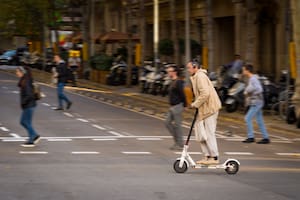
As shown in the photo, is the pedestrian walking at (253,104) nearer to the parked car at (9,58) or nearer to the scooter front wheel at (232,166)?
the scooter front wheel at (232,166)

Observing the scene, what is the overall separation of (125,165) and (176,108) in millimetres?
2824

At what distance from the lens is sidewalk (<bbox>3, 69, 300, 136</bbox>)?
22047 mm

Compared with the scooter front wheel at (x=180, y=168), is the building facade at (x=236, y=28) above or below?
above

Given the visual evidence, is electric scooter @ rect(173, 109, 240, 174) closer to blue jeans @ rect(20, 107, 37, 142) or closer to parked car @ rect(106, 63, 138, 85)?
blue jeans @ rect(20, 107, 37, 142)

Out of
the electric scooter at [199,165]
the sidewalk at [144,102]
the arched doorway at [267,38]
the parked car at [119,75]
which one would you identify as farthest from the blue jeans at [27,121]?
the parked car at [119,75]

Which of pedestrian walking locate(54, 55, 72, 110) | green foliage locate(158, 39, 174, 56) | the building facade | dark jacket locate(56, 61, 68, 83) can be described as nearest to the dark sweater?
pedestrian walking locate(54, 55, 72, 110)

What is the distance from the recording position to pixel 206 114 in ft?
41.9

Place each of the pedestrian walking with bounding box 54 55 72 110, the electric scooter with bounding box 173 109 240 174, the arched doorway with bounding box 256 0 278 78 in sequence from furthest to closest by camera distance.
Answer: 1. the arched doorway with bounding box 256 0 278 78
2. the pedestrian walking with bounding box 54 55 72 110
3. the electric scooter with bounding box 173 109 240 174

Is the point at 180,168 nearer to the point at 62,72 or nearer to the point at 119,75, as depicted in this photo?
the point at 62,72

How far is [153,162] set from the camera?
1422cm

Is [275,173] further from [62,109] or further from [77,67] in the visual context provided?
[77,67]

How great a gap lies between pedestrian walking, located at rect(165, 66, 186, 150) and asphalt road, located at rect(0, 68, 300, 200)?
34 centimetres

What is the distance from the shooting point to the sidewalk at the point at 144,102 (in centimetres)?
2205

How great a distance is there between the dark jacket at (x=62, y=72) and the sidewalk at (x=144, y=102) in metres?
2.73
